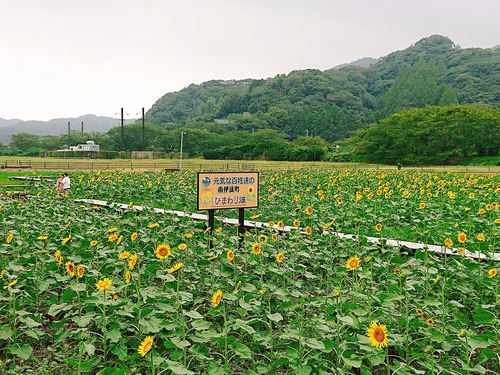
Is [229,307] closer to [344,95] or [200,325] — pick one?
[200,325]

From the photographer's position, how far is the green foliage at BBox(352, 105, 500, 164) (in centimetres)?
4012

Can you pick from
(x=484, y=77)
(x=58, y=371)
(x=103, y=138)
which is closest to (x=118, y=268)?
(x=58, y=371)

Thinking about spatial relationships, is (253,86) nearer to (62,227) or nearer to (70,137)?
(70,137)

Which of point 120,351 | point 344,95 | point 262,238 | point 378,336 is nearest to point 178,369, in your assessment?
point 120,351

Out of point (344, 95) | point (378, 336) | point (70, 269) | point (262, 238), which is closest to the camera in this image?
point (378, 336)

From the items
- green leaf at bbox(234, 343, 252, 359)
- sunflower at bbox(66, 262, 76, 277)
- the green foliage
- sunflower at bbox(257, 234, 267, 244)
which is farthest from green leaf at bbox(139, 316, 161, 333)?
the green foliage

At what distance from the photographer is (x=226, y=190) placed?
19.0ft

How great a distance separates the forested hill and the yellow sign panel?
67792 mm

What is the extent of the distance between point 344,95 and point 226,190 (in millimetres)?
84494

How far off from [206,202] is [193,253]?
143 cm

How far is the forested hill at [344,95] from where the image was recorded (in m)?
73.4

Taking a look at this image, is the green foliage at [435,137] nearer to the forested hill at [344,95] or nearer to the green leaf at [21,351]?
the forested hill at [344,95]

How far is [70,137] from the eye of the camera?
75.4 m

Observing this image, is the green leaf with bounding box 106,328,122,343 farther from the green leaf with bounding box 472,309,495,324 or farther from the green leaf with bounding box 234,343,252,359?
the green leaf with bounding box 472,309,495,324
